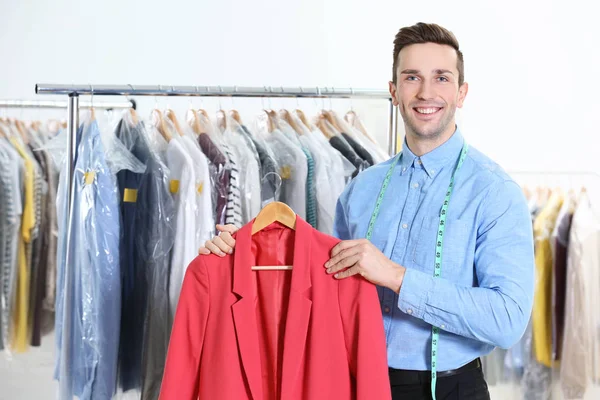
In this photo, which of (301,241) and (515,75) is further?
(515,75)

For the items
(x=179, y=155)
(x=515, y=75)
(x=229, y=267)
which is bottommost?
(x=229, y=267)

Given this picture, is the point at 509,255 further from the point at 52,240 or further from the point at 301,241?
the point at 52,240

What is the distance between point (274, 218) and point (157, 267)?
909mm

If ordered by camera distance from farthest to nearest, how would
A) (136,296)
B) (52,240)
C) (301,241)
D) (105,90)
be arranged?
1. (52,240)
2. (136,296)
3. (105,90)
4. (301,241)

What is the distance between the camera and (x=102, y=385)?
2.45 metres

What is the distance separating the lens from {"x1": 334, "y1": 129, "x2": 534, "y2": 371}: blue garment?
5.04ft

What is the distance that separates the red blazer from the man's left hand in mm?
81

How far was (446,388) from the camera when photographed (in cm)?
166

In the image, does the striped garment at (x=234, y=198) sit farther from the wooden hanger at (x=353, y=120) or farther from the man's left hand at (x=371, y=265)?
the man's left hand at (x=371, y=265)

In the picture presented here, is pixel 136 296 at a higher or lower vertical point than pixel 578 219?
lower

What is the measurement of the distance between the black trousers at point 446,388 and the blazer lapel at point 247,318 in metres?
0.36

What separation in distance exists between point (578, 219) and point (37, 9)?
3264mm

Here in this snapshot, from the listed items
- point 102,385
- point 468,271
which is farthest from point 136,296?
point 468,271

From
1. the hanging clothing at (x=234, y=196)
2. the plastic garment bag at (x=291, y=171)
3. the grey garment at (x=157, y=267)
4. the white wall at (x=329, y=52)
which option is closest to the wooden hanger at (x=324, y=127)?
the plastic garment bag at (x=291, y=171)
